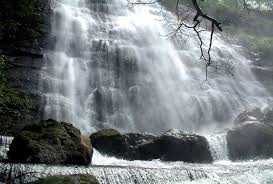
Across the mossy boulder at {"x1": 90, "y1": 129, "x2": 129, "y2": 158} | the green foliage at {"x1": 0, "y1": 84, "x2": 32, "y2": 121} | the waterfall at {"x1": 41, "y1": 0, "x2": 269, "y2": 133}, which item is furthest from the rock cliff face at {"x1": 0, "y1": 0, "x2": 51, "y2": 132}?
the green foliage at {"x1": 0, "y1": 84, "x2": 32, "y2": 121}

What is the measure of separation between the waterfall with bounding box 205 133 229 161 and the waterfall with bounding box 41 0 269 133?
5270mm

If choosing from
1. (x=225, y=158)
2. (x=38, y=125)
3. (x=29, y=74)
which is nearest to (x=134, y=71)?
(x=29, y=74)

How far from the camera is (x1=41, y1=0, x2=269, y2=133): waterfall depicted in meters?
26.9

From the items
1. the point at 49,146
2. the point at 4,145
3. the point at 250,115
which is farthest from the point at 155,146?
the point at 250,115

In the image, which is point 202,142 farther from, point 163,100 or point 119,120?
point 163,100

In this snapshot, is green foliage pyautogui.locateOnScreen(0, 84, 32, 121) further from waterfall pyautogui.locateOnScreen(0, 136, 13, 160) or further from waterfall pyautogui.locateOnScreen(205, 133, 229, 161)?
waterfall pyautogui.locateOnScreen(205, 133, 229, 161)

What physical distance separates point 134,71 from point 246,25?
27957 millimetres

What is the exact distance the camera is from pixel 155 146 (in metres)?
20.4

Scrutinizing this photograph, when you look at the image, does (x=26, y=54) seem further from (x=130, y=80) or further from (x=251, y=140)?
(x=251, y=140)

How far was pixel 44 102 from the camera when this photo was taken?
1001 inches

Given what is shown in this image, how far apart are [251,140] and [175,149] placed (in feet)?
18.9

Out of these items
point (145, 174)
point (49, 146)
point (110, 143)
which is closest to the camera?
Answer: point (145, 174)

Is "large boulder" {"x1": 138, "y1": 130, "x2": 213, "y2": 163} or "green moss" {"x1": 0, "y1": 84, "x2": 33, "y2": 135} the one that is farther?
"large boulder" {"x1": 138, "y1": 130, "x2": 213, "y2": 163}

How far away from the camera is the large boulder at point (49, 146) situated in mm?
14492
